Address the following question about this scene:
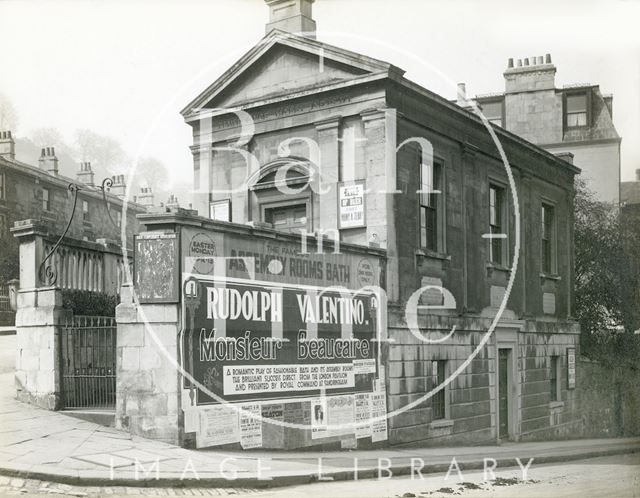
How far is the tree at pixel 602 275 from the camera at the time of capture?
26.9m

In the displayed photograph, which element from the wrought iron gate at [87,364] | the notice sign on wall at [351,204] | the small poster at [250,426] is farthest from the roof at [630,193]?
the wrought iron gate at [87,364]

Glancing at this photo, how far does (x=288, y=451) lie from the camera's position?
1236cm

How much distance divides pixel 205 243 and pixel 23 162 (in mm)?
13051

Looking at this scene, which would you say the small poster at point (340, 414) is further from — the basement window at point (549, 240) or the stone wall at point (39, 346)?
the basement window at point (549, 240)

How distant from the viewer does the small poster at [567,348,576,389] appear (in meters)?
24.7

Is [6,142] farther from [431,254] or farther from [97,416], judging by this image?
[431,254]

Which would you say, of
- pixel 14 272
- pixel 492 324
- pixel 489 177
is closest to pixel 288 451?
pixel 14 272

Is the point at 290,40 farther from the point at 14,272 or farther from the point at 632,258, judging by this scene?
the point at 632,258

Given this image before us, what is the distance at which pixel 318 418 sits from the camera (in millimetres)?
13289

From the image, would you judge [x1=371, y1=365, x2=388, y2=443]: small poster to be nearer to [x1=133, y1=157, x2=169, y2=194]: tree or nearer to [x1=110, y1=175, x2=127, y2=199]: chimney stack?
[x1=133, y1=157, x2=169, y2=194]: tree

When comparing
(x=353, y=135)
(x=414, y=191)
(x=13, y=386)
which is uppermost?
(x=353, y=135)

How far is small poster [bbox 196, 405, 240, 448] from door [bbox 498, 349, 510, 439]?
36.6 ft

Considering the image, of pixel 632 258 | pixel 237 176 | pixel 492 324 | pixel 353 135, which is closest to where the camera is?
pixel 353 135

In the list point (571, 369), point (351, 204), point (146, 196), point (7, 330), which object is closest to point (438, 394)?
point (351, 204)
